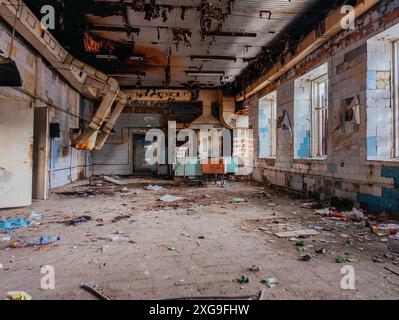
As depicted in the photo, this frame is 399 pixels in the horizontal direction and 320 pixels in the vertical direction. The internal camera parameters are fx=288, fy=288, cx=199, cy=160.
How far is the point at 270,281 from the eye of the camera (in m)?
2.32

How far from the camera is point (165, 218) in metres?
4.82

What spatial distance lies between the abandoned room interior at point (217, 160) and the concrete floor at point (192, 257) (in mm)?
21

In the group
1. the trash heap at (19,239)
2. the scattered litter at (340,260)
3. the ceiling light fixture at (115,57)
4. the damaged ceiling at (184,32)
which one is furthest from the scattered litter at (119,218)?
the ceiling light fixture at (115,57)

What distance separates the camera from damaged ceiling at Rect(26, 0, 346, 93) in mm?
5637

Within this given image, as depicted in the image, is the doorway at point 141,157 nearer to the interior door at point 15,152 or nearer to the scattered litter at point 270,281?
the interior door at point 15,152

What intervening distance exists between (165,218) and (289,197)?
11.7ft

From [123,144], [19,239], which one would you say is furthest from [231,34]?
[123,144]

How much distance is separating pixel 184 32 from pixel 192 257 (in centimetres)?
552

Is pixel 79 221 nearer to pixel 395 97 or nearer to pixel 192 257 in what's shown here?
pixel 192 257

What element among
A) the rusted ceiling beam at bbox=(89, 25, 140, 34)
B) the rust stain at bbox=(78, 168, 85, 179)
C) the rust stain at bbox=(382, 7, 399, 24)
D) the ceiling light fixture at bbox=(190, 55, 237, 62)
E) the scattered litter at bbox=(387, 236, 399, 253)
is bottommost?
the scattered litter at bbox=(387, 236, 399, 253)

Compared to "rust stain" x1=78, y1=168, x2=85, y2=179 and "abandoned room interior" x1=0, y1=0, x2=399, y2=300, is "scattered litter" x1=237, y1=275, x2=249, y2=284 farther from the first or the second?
"rust stain" x1=78, y1=168, x2=85, y2=179

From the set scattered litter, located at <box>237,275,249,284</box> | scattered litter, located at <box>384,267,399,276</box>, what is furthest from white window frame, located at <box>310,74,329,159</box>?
scattered litter, located at <box>237,275,249,284</box>

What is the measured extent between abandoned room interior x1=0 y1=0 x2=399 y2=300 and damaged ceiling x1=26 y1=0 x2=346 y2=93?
45 millimetres

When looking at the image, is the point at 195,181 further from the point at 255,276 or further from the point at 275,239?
the point at 255,276
